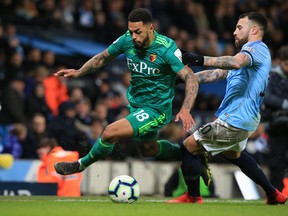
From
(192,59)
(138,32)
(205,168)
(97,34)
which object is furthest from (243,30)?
(97,34)

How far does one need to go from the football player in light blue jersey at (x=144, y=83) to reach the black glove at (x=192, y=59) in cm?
43

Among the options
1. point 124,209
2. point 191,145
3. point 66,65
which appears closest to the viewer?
point 124,209

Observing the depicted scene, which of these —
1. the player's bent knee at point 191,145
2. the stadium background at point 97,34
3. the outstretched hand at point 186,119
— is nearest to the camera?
the outstretched hand at point 186,119

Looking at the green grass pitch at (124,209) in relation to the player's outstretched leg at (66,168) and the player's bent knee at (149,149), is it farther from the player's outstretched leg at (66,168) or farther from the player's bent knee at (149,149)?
the player's bent knee at (149,149)

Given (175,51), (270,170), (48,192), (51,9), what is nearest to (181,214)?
(175,51)

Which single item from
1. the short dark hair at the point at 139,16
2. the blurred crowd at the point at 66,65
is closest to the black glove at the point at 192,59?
the short dark hair at the point at 139,16

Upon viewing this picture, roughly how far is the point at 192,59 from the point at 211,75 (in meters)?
1.05

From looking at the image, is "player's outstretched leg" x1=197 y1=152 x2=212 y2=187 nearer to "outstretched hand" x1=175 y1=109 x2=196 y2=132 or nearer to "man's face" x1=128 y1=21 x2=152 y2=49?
"outstretched hand" x1=175 y1=109 x2=196 y2=132

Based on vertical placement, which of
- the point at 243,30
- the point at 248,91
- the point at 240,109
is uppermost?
the point at 243,30

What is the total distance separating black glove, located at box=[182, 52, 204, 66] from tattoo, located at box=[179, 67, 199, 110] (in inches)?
15.2

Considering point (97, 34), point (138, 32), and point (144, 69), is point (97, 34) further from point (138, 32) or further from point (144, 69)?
point (138, 32)

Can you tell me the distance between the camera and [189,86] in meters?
10.6

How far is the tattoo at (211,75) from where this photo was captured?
36.4 ft

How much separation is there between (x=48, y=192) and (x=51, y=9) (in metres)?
7.83
